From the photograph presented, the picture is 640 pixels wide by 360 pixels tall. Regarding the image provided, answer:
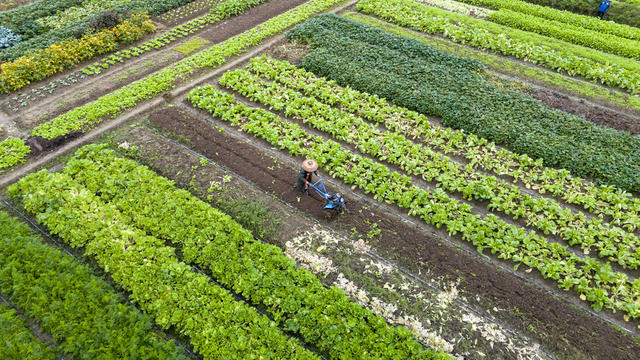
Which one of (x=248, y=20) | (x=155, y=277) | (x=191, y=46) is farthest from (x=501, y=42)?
(x=155, y=277)

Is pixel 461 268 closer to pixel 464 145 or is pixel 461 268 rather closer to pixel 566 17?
pixel 464 145

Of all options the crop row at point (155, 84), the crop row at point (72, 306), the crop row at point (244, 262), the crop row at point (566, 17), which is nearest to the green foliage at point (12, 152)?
the crop row at point (155, 84)

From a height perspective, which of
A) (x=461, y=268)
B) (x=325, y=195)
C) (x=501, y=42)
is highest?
(x=501, y=42)

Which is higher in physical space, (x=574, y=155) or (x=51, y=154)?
(x=574, y=155)

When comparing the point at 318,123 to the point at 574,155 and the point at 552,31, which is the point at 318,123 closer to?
the point at 574,155

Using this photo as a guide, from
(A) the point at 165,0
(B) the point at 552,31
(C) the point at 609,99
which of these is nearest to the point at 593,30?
(B) the point at 552,31

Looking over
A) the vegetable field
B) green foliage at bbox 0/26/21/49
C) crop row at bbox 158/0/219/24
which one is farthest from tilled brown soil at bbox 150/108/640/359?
green foliage at bbox 0/26/21/49

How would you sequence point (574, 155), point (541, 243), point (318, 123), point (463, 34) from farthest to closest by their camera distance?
point (463, 34)
point (318, 123)
point (574, 155)
point (541, 243)
